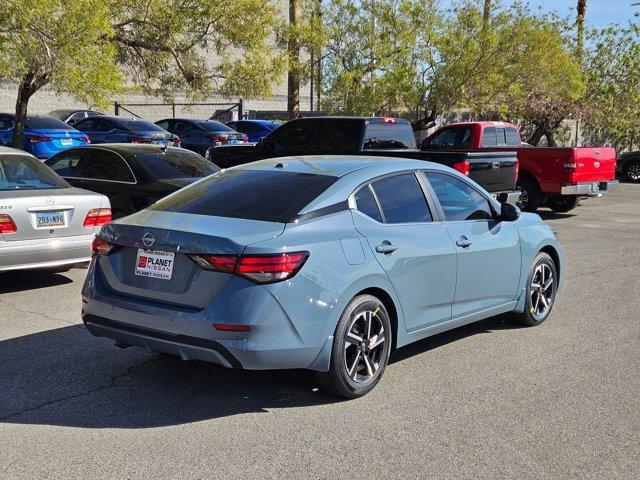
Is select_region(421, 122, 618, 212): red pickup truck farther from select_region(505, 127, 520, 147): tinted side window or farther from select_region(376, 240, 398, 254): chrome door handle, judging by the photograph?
select_region(376, 240, 398, 254): chrome door handle

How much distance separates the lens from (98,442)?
4.28m

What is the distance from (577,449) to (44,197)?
5836 millimetres

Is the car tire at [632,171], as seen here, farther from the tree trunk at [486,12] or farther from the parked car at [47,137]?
the parked car at [47,137]

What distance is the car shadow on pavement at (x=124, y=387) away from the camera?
15.4ft

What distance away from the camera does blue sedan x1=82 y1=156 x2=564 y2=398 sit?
4.52 m

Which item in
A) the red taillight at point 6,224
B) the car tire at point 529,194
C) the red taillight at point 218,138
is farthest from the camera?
the red taillight at point 218,138

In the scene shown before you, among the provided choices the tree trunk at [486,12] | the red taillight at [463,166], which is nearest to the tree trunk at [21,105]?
the red taillight at [463,166]

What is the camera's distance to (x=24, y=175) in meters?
8.29

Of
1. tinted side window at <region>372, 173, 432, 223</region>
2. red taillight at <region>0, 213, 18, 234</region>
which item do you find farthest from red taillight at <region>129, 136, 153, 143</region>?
tinted side window at <region>372, 173, 432, 223</region>

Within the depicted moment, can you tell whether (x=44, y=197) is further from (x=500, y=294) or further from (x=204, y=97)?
(x=204, y=97)

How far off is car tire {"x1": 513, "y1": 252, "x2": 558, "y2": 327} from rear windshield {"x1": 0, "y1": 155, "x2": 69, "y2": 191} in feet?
16.7

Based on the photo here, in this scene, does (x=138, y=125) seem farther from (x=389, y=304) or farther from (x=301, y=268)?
(x=301, y=268)

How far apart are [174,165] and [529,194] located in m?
8.51

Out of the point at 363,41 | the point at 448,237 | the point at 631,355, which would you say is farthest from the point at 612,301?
the point at 363,41
